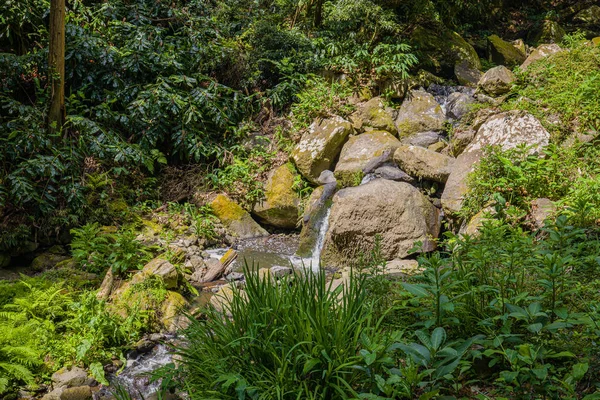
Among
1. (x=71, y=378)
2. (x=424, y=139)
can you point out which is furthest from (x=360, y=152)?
(x=71, y=378)

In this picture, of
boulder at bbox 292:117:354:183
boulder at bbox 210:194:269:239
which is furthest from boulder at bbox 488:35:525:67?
boulder at bbox 210:194:269:239

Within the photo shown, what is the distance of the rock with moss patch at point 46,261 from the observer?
A: 20.5 feet

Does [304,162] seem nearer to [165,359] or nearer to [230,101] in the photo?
[230,101]

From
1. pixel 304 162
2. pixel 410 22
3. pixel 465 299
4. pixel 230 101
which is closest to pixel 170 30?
pixel 230 101

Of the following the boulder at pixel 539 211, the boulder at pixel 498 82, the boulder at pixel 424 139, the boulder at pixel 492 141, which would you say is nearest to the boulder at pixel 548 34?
the boulder at pixel 498 82

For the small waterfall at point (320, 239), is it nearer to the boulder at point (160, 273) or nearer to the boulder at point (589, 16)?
the boulder at point (160, 273)

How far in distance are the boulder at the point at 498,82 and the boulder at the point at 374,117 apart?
5.97ft

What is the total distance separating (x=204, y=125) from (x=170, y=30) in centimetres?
266

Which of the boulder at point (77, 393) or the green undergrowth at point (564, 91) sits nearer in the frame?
the boulder at point (77, 393)

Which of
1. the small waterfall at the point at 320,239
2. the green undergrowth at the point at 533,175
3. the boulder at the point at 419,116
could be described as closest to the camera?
the green undergrowth at the point at 533,175

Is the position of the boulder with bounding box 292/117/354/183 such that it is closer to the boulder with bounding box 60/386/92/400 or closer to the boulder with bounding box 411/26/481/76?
the boulder with bounding box 411/26/481/76

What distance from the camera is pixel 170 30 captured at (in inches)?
386

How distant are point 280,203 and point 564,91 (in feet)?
16.3

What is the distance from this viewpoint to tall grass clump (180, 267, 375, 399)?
2.16 metres
